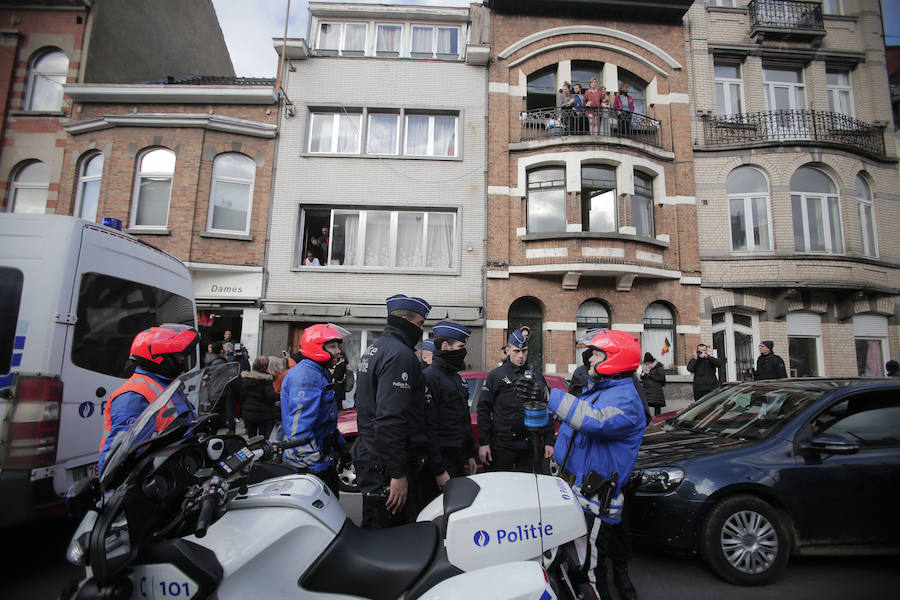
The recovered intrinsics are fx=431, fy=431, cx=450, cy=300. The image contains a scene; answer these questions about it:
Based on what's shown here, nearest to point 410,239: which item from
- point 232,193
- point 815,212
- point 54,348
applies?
point 232,193

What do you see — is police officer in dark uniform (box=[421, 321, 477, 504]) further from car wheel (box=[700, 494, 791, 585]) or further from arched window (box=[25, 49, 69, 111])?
arched window (box=[25, 49, 69, 111])

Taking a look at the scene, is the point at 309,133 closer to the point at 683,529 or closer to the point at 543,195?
the point at 543,195

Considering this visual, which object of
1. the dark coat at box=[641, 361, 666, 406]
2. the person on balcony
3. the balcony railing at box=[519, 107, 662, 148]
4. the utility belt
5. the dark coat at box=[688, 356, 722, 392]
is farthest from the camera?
the person on balcony

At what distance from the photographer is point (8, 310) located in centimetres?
326

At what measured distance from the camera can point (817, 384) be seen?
407 centimetres

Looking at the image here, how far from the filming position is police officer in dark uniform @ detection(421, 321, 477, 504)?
3.39m

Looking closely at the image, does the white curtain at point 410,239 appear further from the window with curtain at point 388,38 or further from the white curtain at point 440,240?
the window with curtain at point 388,38

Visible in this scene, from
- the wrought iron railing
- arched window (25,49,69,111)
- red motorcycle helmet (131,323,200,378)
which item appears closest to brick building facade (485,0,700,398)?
the wrought iron railing

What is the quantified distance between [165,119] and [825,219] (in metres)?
18.9

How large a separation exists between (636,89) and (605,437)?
14069 millimetres

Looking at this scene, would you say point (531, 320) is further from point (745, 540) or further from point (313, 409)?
point (313, 409)

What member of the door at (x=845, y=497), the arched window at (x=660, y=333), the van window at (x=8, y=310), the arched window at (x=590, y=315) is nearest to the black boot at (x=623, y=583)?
the door at (x=845, y=497)

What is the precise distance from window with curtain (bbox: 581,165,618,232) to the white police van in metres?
10.9

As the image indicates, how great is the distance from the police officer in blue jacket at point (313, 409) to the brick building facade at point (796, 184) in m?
11.8
